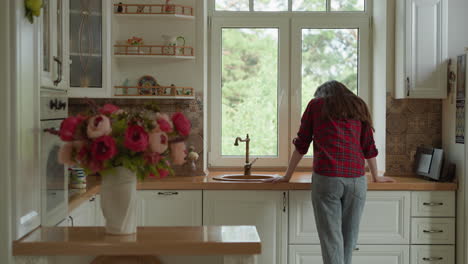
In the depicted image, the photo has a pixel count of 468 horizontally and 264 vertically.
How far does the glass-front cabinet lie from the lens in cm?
380

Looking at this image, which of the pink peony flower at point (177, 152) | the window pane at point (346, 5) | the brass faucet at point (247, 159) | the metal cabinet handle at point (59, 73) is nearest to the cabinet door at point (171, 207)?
the brass faucet at point (247, 159)

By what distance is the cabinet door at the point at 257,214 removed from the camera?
12.8 feet

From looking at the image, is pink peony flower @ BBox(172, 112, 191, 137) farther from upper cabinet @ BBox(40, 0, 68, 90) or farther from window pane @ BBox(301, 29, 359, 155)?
A: window pane @ BBox(301, 29, 359, 155)

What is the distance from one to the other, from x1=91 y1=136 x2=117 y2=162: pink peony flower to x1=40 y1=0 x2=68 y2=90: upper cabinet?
1.43 feet

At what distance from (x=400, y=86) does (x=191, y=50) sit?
4.49ft

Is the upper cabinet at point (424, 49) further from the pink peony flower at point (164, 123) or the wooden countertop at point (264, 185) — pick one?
the pink peony flower at point (164, 123)

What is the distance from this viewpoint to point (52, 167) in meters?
2.43

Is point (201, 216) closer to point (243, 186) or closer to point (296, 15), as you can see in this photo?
point (243, 186)

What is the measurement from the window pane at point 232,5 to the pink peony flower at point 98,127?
8.93 feet

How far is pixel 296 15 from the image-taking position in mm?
4551

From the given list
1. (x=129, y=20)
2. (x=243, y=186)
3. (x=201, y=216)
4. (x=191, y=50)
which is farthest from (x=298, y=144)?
(x=129, y=20)

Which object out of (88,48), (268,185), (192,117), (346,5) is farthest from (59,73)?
(346,5)

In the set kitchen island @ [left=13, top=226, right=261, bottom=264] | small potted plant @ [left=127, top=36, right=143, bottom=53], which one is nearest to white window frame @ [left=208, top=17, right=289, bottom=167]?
small potted plant @ [left=127, top=36, right=143, bottom=53]

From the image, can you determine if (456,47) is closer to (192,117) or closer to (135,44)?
(192,117)
